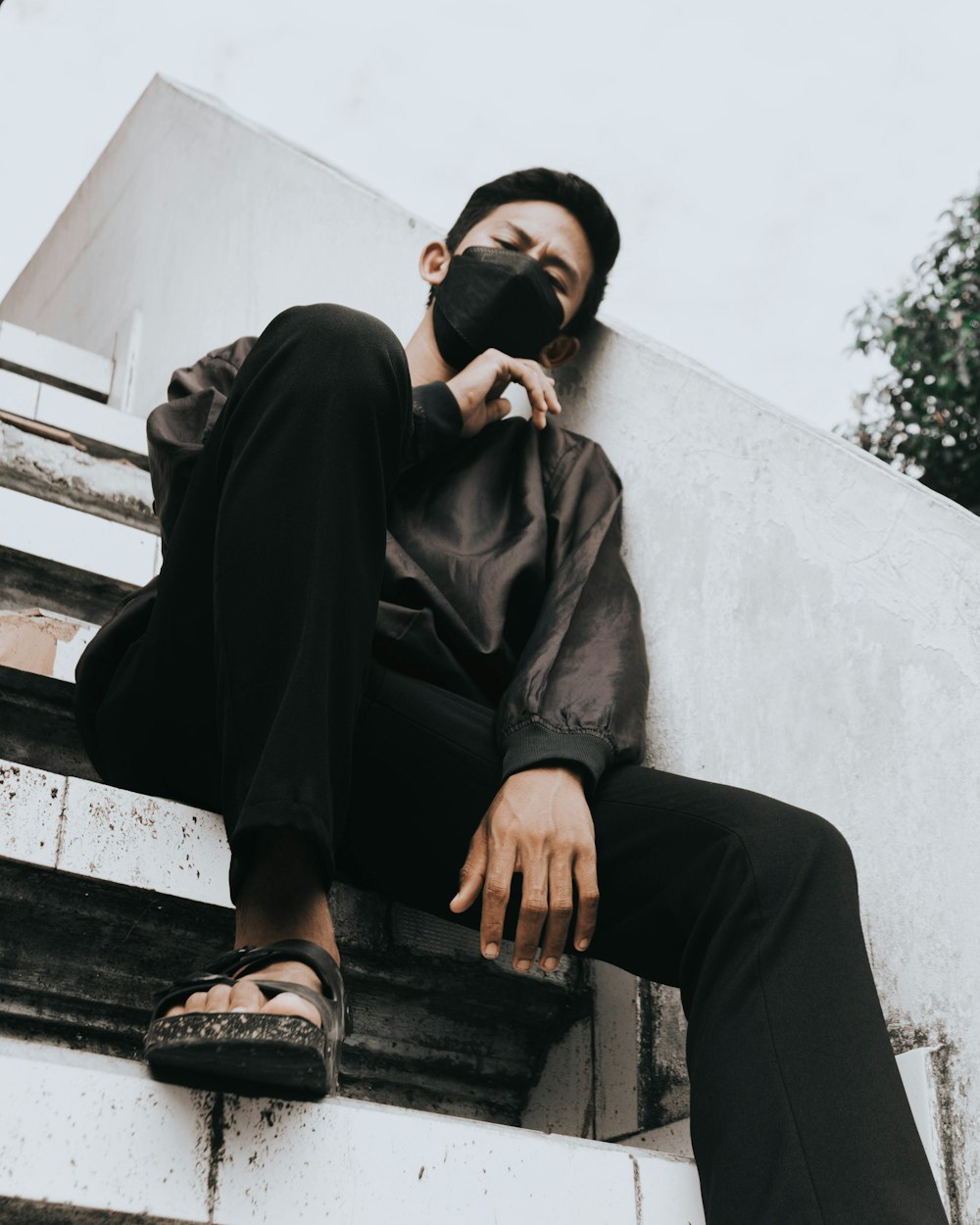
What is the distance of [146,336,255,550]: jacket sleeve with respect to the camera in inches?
54.7

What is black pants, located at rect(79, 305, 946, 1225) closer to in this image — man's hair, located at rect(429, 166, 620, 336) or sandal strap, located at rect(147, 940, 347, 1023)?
sandal strap, located at rect(147, 940, 347, 1023)

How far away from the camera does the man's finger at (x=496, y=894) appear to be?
112 centimetres

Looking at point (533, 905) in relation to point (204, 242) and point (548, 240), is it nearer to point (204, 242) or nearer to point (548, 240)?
point (548, 240)

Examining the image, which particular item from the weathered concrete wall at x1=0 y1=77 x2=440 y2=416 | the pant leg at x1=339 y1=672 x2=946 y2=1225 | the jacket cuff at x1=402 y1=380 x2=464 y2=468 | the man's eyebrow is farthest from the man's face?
the pant leg at x1=339 y1=672 x2=946 y2=1225

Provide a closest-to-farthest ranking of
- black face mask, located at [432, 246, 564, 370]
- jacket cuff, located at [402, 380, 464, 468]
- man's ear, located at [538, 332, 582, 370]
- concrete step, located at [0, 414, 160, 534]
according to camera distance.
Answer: jacket cuff, located at [402, 380, 464, 468], black face mask, located at [432, 246, 564, 370], man's ear, located at [538, 332, 582, 370], concrete step, located at [0, 414, 160, 534]

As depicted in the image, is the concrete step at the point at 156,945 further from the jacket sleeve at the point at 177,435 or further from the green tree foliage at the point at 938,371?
the green tree foliage at the point at 938,371

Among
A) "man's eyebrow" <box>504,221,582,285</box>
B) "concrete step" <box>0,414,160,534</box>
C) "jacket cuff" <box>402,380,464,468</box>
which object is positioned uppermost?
"man's eyebrow" <box>504,221,582,285</box>

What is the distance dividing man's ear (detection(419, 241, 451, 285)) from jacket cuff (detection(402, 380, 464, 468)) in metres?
0.51

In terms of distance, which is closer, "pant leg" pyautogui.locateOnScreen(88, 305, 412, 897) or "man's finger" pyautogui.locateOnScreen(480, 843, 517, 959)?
"pant leg" pyautogui.locateOnScreen(88, 305, 412, 897)

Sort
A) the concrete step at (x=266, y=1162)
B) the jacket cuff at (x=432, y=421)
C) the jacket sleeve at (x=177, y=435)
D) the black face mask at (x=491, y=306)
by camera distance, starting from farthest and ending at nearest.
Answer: the black face mask at (x=491, y=306) → the jacket cuff at (x=432, y=421) → the jacket sleeve at (x=177, y=435) → the concrete step at (x=266, y=1162)

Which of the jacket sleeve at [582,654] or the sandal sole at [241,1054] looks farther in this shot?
the jacket sleeve at [582,654]

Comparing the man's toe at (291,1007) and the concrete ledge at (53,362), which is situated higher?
the man's toe at (291,1007)

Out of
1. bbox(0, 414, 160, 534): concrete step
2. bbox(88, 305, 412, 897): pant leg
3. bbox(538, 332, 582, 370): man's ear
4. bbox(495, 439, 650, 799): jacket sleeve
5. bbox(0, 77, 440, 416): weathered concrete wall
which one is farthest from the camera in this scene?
bbox(0, 77, 440, 416): weathered concrete wall

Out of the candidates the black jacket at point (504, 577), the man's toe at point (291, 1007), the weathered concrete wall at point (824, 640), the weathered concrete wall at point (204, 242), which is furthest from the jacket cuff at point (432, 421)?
the man's toe at point (291, 1007)
